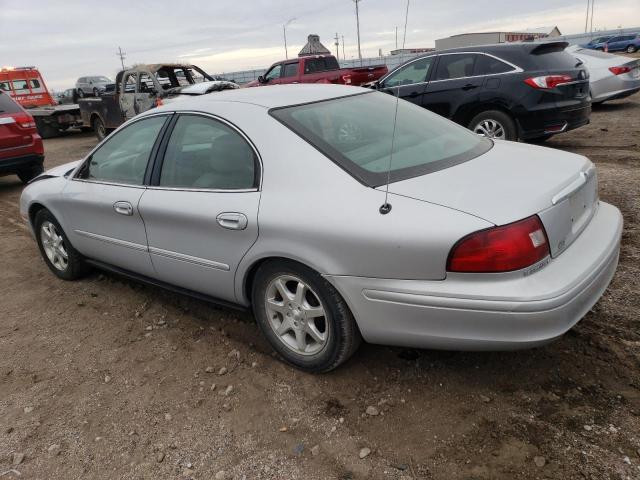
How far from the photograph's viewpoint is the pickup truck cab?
1133 centimetres

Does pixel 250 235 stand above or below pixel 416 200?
below

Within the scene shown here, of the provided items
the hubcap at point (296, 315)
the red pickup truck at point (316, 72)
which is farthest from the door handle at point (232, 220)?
the red pickup truck at point (316, 72)

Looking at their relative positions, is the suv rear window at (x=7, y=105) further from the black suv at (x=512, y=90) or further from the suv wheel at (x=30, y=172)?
the black suv at (x=512, y=90)

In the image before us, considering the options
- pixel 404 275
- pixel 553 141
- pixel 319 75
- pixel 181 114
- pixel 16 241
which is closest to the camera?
pixel 404 275

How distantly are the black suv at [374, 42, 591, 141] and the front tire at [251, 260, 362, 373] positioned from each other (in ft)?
14.1

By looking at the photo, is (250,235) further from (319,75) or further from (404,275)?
(319,75)

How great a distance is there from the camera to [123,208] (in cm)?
344

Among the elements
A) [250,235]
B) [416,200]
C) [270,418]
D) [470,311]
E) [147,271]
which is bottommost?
[270,418]

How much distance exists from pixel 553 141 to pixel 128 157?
750cm

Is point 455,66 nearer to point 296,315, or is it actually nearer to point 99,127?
point 296,315

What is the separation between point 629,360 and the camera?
105 inches

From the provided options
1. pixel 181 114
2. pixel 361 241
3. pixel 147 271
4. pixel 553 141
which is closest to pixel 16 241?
pixel 147 271

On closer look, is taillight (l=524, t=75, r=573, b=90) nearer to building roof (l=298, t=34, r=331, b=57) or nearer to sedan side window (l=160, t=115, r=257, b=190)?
sedan side window (l=160, t=115, r=257, b=190)

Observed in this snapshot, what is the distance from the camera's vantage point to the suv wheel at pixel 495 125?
22.7 ft
